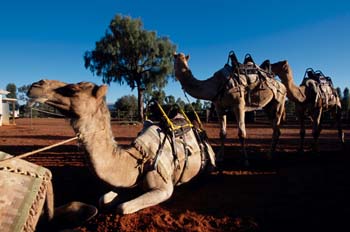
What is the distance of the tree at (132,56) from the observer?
31.3 meters

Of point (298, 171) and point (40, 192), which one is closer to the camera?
point (40, 192)

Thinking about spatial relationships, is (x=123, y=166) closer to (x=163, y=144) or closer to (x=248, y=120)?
(x=163, y=144)

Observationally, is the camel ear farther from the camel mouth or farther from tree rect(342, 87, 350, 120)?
tree rect(342, 87, 350, 120)

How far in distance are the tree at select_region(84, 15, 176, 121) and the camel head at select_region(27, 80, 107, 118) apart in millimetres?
27335

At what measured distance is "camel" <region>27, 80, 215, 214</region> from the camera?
2512 millimetres

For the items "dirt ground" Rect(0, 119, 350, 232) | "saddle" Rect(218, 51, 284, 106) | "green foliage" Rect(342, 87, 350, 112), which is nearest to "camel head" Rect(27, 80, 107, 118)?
"dirt ground" Rect(0, 119, 350, 232)

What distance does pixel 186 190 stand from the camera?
168 inches

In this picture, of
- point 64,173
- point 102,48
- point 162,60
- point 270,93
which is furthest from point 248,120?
point 64,173

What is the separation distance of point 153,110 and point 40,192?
2095 millimetres

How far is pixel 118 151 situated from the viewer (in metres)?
3.04

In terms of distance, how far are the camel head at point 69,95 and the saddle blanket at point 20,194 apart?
548mm

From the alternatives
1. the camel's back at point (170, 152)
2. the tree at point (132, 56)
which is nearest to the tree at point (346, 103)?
the tree at point (132, 56)

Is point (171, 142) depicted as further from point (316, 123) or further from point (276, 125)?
point (316, 123)

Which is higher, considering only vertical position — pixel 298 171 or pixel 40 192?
pixel 40 192
